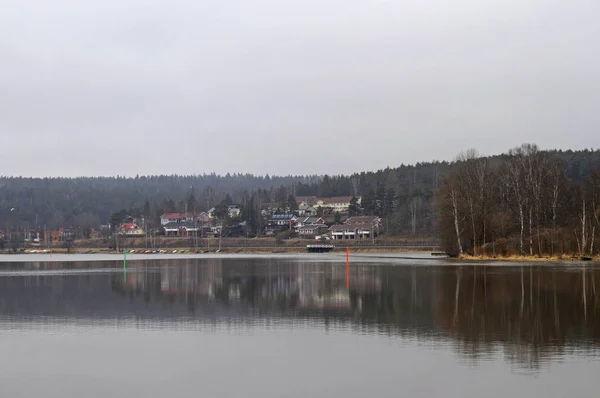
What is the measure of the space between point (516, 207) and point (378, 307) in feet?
188

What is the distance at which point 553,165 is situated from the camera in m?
81.0

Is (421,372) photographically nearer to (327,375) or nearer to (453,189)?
(327,375)

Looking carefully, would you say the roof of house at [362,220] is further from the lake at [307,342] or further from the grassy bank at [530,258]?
the lake at [307,342]

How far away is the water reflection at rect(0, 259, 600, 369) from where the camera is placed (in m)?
21.5

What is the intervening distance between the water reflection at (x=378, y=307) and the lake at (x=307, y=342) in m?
0.07

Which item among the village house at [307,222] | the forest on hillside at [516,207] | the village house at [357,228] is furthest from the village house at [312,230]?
the forest on hillside at [516,207]

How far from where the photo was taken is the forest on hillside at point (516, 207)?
251 feet

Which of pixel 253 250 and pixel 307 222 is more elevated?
pixel 307 222

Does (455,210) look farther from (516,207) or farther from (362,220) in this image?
(362,220)

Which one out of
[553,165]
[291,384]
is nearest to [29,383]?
[291,384]

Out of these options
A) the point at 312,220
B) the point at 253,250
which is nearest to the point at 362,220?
the point at 312,220

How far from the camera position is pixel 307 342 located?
21188 millimetres

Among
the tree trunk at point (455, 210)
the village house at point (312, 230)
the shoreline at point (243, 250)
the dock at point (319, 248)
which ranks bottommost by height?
the shoreline at point (243, 250)

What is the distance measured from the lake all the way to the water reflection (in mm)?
68
